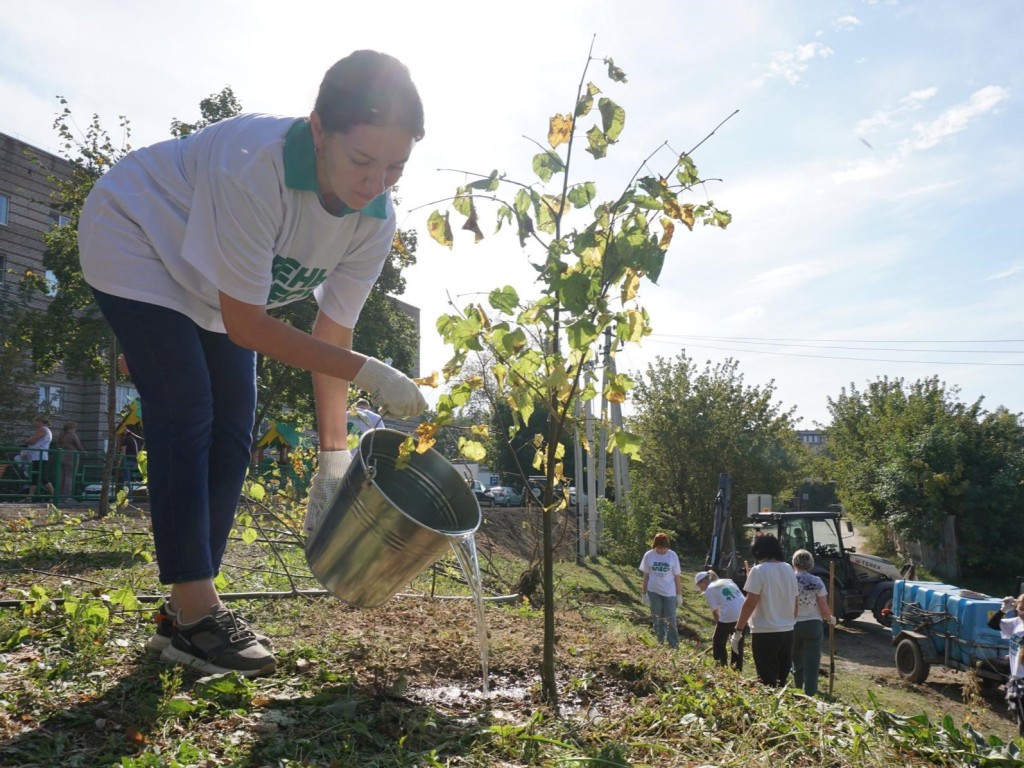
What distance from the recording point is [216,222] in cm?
206

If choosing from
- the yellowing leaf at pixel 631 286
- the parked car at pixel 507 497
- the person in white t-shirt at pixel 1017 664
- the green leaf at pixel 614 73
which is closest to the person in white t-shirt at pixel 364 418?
the yellowing leaf at pixel 631 286

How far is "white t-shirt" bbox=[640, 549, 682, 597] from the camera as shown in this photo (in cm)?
1097

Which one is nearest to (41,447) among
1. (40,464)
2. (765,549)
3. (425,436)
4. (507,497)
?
(40,464)

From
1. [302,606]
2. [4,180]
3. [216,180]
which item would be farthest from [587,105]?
[4,180]

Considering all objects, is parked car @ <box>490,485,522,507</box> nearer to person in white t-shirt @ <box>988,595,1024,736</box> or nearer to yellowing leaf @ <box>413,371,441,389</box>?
person in white t-shirt @ <box>988,595,1024,736</box>

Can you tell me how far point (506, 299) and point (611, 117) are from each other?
635mm

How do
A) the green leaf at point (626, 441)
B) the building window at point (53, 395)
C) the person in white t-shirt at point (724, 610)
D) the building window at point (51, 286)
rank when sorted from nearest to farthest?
the green leaf at point (626, 441)
the person in white t-shirt at point (724, 610)
the building window at point (51, 286)
the building window at point (53, 395)

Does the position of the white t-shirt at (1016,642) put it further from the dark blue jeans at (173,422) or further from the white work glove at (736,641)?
the dark blue jeans at (173,422)

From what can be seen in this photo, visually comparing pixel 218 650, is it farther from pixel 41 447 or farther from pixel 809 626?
pixel 41 447

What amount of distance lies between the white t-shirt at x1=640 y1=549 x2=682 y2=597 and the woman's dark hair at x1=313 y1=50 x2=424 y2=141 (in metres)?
9.69

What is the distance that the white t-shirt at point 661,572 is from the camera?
10969 millimetres

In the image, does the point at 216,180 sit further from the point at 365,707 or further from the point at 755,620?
the point at 755,620

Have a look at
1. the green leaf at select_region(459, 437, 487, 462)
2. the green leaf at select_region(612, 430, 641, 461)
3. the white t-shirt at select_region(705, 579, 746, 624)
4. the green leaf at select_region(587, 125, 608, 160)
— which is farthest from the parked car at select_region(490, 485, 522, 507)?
the green leaf at select_region(587, 125, 608, 160)

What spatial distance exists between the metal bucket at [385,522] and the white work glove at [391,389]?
130 millimetres
